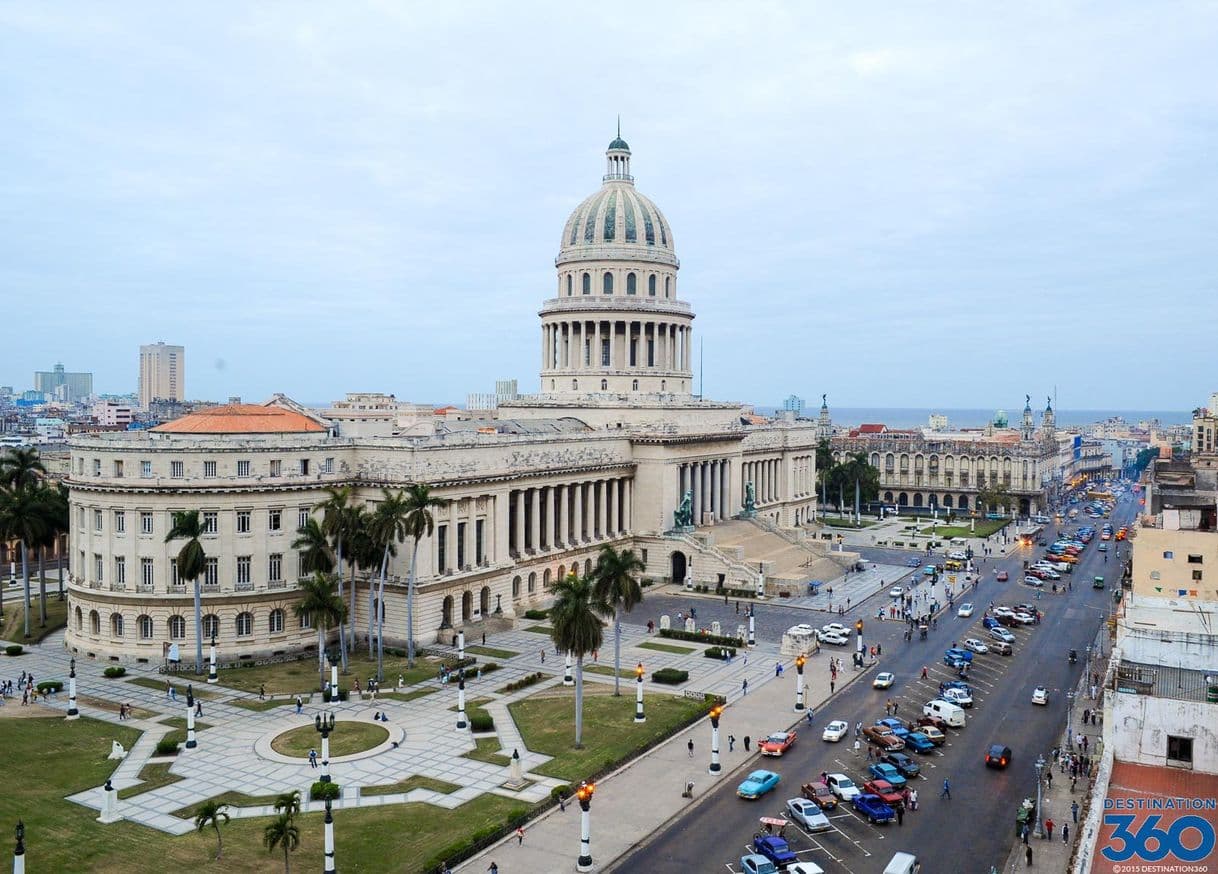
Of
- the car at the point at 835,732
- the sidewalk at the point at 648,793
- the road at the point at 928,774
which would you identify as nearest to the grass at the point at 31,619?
the sidewalk at the point at 648,793

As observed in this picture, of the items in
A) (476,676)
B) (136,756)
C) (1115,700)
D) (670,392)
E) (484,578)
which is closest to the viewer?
(1115,700)

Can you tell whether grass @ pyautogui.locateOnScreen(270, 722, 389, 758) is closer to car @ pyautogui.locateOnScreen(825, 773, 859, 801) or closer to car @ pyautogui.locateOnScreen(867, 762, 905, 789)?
car @ pyautogui.locateOnScreen(825, 773, 859, 801)

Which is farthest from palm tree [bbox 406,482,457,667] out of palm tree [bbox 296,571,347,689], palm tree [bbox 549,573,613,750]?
palm tree [bbox 549,573,613,750]

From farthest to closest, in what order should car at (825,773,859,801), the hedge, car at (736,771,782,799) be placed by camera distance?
the hedge
car at (736,771,782,799)
car at (825,773,859,801)

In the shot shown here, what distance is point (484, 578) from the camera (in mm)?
85938

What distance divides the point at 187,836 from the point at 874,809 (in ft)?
100.0

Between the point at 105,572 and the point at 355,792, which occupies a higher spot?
the point at 105,572

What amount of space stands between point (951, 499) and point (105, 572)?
6126 inches

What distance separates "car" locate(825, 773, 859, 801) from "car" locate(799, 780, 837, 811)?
0.20 m

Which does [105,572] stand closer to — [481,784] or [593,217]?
[481,784]

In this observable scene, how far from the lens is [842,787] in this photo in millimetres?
48438

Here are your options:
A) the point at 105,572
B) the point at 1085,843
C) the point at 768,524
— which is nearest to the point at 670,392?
the point at 768,524

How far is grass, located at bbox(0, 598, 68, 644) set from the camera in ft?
264

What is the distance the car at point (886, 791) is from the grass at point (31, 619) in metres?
64.6
